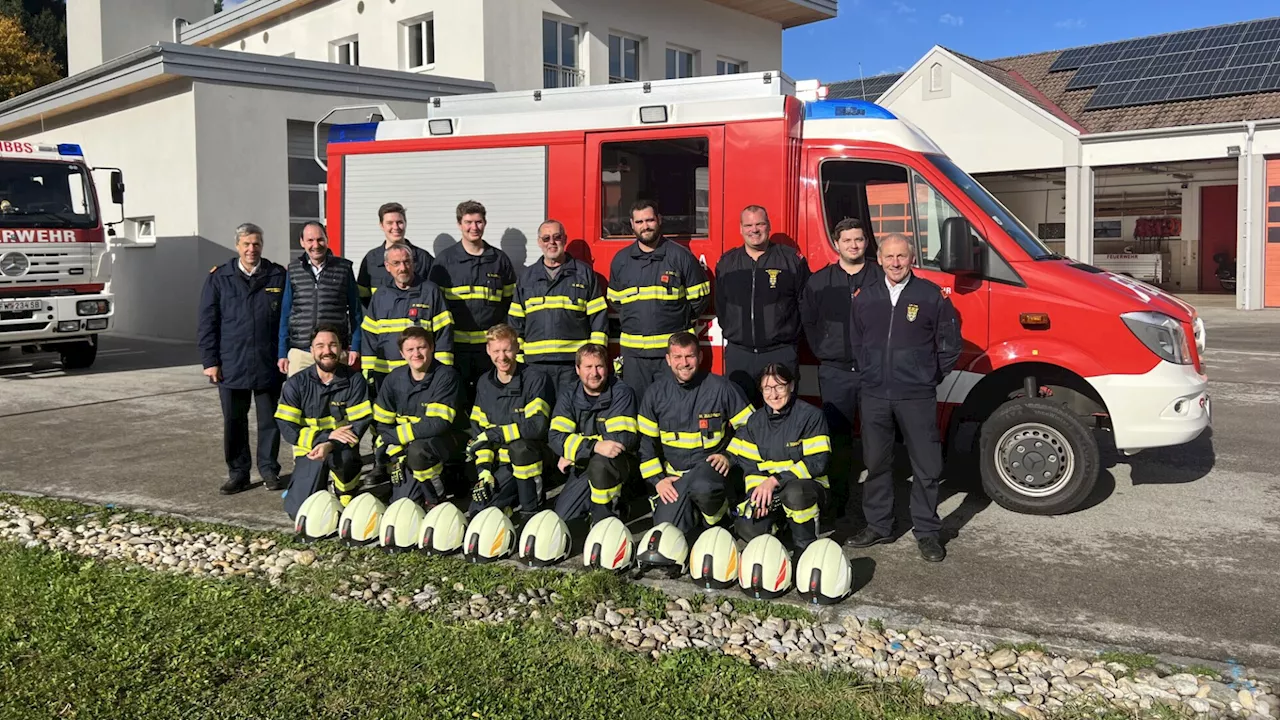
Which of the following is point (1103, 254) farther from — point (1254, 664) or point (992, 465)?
point (1254, 664)

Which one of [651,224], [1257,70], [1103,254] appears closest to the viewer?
[651,224]

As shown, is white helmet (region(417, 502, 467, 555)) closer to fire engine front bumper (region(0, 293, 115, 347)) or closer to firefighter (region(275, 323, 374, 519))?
firefighter (region(275, 323, 374, 519))

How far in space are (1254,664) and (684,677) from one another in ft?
7.55

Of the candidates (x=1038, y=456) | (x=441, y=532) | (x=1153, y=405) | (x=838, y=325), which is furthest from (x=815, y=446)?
(x=1153, y=405)

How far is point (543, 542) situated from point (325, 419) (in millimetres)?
→ 1953

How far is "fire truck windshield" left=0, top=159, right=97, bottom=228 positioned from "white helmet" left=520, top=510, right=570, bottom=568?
1050 cm

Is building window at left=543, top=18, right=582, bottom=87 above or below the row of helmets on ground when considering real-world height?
above

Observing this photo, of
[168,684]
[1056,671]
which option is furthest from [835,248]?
[168,684]

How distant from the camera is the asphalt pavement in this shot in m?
4.41

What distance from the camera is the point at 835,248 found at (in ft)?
20.1

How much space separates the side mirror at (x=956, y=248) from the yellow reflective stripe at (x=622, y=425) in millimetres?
2077

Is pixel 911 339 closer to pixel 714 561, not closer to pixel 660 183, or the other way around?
pixel 714 561

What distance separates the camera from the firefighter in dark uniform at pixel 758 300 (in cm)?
573

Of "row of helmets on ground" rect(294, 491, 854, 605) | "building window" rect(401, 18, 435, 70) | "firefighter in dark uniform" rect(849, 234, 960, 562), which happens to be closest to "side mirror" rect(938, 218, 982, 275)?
"firefighter in dark uniform" rect(849, 234, 960, 562)
